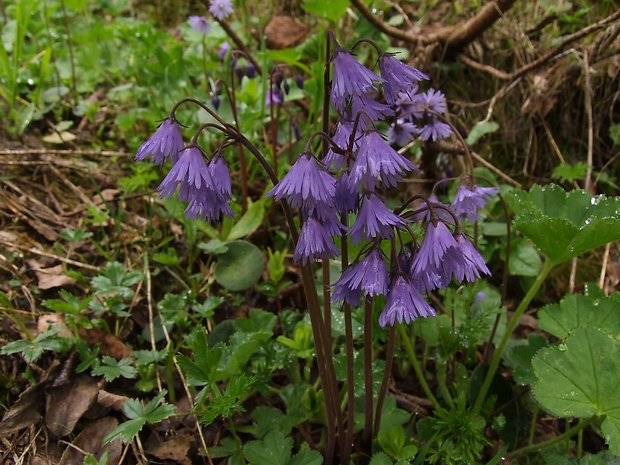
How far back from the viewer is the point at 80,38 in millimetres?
4148

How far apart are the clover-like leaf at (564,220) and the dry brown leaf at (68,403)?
188 centimetres

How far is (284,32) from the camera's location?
182 inches

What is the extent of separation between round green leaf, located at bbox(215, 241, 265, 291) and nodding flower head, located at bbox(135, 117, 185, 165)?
1.21m

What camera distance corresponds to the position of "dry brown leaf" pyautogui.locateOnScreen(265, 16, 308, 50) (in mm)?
4566

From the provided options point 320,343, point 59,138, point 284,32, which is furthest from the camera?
point 284,32

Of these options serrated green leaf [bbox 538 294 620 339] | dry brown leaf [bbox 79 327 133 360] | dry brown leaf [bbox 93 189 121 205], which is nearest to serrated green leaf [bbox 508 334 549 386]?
serrated green leaf [bbox 538 294 620 339]

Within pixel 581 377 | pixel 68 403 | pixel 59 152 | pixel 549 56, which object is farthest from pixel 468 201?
pixel 59 152

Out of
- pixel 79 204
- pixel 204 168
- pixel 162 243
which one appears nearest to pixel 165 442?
pixel 162 243

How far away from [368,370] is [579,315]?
0.99 meters

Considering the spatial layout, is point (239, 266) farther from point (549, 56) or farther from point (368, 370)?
point (549, 56)

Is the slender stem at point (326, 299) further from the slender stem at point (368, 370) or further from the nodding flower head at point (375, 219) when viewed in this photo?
the nodding flower head at point (375, 219)

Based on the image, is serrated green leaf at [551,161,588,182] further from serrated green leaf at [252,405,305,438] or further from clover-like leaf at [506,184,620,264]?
serrated green leaf at [252,405,305,438]

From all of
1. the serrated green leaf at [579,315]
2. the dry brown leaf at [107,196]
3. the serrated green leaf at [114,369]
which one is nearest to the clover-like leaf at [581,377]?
the serrated green leaf at [579,315]

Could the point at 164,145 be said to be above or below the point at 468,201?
above
